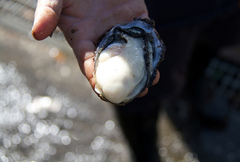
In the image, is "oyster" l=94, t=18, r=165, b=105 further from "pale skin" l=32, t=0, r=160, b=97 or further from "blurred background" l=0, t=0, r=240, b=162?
"blurred background" l=0, t=0, r=240, b=162

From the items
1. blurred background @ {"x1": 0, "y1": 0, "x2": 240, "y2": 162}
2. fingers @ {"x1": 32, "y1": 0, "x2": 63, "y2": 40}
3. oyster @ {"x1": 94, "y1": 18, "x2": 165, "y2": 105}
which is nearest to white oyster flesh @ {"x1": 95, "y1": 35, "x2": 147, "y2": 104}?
oyster @ {"x1": 94, "y1": 18, "x2": 165, "y2": 105}

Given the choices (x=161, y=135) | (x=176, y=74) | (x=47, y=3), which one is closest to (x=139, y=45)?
(x=47, y=3)

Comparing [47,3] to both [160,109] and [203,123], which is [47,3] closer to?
[160,109]

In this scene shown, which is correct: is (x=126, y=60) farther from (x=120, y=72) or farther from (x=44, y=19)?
(x=44, y=19)

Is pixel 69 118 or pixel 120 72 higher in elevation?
pixel 120 72

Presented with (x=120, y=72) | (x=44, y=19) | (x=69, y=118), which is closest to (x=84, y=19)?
(x=44, y=19)

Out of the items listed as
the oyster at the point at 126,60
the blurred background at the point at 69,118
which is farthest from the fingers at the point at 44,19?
the blurred background at the point at 69,118
